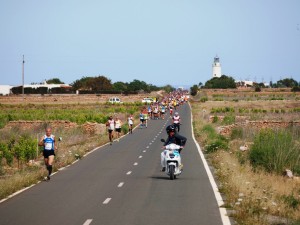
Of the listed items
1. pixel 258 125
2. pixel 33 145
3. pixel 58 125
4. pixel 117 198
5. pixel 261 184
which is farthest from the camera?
pixel 58 125

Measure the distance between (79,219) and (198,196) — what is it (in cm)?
458

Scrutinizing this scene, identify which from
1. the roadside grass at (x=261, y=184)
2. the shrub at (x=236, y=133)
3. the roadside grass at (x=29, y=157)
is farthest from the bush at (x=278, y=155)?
the shrub at (x=236, y=133)

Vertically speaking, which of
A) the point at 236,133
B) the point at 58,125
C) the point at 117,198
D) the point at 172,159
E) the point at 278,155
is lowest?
the point at 58,125

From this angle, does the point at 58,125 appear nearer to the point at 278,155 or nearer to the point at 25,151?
the point at 25,151

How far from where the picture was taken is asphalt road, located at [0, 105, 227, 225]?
1375 centimetres

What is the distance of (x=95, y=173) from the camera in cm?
2375

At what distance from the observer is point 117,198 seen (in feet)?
55.9

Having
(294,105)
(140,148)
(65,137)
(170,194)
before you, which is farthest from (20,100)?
(170,194)

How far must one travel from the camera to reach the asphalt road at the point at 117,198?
13.8 m

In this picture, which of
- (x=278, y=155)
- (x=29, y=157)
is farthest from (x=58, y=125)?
(x=278, y=155)

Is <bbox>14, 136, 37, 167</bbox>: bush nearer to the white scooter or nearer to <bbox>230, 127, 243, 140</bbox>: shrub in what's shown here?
the white scooter

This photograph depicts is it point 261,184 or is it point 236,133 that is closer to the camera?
point 261,184

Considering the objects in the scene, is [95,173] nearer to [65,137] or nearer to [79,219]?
[79,219]

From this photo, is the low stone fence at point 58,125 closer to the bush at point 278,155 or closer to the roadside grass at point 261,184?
the roadside grass at point 261,184
